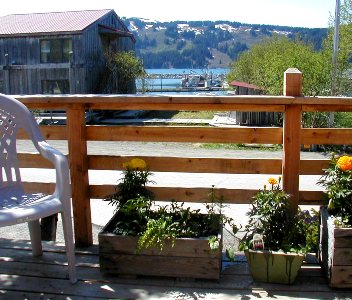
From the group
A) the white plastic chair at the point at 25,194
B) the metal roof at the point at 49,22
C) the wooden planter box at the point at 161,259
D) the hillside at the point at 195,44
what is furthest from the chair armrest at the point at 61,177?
the hillside at the point at 195,44

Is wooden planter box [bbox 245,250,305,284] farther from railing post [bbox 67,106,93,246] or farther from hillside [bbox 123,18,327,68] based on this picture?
hillside [bbox 123,18,327,68]

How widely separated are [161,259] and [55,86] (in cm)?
2142

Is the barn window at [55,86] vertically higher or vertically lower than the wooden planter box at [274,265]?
higher

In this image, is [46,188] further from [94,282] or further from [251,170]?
[251,170]

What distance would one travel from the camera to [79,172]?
3498 millimetres

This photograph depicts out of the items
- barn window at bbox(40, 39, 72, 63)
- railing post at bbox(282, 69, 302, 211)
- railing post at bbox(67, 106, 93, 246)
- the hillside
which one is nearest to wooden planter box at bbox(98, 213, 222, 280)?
railing post at bbox(67, 106, 93, 246)

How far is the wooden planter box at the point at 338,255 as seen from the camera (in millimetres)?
2721

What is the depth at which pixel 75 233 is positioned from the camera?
3.57 m

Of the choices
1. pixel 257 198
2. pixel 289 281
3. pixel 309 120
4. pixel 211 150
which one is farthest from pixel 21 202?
pixel 309 120

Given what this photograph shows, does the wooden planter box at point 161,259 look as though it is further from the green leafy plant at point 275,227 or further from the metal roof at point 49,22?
the metal roof at point 49,22

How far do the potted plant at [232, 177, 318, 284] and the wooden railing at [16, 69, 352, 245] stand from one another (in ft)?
0.96

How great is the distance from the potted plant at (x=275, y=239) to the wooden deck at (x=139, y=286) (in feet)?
0.32

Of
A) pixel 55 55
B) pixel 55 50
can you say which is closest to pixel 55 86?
pixel 55 55

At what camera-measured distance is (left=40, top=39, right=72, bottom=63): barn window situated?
73.9 feet
